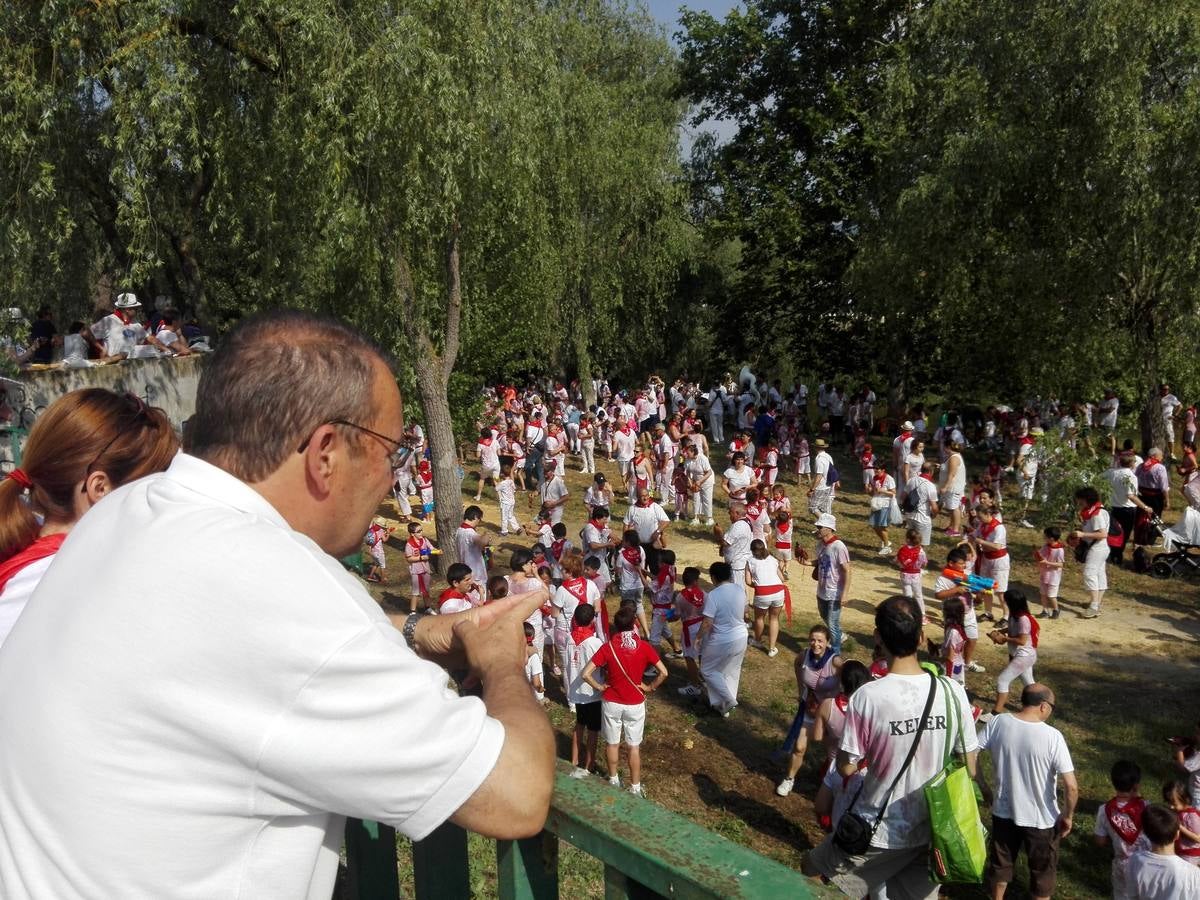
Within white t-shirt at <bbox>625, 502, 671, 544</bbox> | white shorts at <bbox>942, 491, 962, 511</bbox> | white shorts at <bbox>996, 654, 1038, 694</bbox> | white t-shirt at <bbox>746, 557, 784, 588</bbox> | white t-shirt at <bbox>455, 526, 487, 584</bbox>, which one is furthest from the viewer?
white shorts at <bbox>942, 491, 962, 511</bbox>

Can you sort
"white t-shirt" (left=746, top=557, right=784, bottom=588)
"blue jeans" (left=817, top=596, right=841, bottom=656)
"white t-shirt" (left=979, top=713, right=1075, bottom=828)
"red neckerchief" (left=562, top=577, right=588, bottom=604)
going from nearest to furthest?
1. "white t-shirt" (left=979, top=713, right=1075, bottom=828)
2. "red neckerchief" (left=562, top=577, right=588, bottom=604)
3. "blue jeans" (left=817, top=596, right=841, bottom=656)
4. "white t-shirt" (left=746, top=557, right=784, bottom=588)

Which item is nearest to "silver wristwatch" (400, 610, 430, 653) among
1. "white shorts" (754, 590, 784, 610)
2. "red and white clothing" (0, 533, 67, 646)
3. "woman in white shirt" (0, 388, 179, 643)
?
"red and white clothing" (0, 533, 67, 646)

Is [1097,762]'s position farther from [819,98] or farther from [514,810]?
[819,98]

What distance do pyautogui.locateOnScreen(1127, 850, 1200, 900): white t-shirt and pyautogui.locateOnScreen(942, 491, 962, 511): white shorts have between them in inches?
432

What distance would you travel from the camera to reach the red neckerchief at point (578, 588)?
9.73 m

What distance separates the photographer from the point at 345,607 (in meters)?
1.19

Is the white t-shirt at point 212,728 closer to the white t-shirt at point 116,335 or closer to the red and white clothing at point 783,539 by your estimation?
the red and white clothing at point 783,539

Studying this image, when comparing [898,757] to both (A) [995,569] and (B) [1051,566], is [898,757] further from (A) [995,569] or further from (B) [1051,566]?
(B) [1051,566]

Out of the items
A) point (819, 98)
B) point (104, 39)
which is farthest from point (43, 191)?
point (819, 98)

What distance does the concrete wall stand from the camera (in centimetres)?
1231

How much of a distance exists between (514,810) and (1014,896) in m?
7.19

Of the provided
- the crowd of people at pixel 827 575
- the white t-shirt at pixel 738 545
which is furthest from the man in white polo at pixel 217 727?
the white t-shirt at pixel 738 545

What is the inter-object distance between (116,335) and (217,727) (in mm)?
14573

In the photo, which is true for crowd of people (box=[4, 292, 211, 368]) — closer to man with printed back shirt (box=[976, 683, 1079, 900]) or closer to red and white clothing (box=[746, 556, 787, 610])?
red and white clothing (box=[746, 556, 787, 610])
